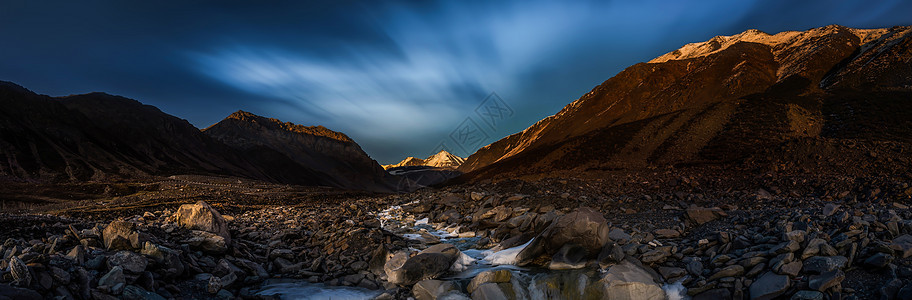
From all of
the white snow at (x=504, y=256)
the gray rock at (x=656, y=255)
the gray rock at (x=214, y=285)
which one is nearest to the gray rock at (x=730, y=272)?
the gray rock at (x=656, y=255)

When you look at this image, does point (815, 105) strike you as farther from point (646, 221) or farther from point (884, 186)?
point (646, 221)

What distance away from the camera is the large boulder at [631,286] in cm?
777

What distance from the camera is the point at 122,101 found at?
126 metres

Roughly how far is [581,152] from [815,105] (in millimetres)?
29383

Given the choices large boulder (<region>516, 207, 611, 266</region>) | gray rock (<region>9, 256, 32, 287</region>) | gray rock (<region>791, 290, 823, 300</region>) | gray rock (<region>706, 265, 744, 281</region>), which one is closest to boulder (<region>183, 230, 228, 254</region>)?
gray rock (<region>9, 256, 32, 287</region>)

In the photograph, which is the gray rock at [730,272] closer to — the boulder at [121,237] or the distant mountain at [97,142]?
the boulder at [121,237]

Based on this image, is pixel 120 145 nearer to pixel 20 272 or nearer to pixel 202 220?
pixel 202 220

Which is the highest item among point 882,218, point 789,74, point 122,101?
point 122,101

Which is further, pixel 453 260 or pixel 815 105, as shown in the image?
pixel 815 105

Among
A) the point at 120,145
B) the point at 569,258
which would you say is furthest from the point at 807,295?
the point at 120,145

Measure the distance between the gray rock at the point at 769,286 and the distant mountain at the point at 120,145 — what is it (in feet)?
276

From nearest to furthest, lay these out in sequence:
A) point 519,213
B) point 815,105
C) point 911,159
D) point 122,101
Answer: point 519,213, point 911,159, point 815,105, point 122,101

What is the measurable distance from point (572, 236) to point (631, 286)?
2151 millimetres

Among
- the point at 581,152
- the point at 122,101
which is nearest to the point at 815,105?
the point at 581,152
